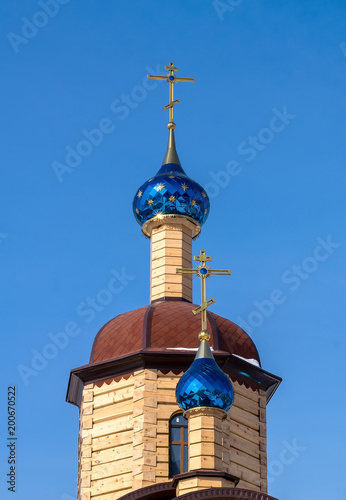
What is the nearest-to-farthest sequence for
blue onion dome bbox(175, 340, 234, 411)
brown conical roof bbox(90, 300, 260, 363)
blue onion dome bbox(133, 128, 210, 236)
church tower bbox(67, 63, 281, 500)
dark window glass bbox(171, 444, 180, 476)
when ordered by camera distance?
1. blue onion dome bbox(175, 340, 234, 411)
2. church tower bbox(67, 63, 281, 500)
3. dark window glass bbox(171, 444, 180, 476)
4. brown conical roof bbox(90, 300, 260, 363)
5. blue onion dome bbox(133, 128, 210, 236)

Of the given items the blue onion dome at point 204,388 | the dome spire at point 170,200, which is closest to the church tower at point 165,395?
the blue onion dome at point 204,388

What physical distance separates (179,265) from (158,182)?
165cm

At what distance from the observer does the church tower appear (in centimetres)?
1934

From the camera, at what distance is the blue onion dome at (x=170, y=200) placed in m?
23.1

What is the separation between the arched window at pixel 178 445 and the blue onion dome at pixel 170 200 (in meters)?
4.24

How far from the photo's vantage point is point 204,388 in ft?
60.9

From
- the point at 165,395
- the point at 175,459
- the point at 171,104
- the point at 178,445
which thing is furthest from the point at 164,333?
the point at 171,104

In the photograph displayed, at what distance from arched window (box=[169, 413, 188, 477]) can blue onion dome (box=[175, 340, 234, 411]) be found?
1423 millimetres

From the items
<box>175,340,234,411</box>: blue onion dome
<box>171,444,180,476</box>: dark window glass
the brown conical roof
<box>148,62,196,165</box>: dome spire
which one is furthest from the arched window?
<box>148,62,196,165</box>: dome spire

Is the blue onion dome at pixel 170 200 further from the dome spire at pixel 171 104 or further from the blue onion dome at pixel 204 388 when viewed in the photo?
the blue onion dome at pixel 204 388

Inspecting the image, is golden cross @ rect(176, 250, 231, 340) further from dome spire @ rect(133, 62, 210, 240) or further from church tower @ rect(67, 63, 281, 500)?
dome spire @ rect(133, 62, 210, 240)

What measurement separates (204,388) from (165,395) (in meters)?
2.09

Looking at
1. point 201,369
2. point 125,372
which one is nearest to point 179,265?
point 125,372

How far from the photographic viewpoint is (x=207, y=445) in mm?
18094
